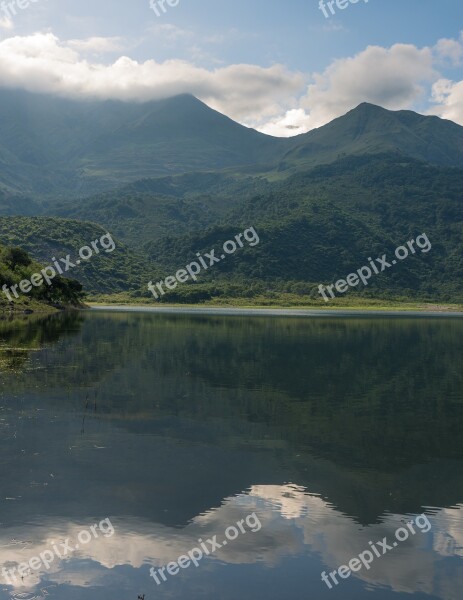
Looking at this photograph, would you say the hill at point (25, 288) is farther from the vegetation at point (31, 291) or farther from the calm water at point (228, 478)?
the calm water at point (228, 478)

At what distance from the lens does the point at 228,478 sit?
24.2m

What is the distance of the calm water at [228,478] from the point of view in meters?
16.4

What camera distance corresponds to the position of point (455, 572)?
17.1 m

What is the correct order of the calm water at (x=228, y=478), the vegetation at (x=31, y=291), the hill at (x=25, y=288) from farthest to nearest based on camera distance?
the vegetation at (x=31, y=291), the hill at (x=25, y=288), the calm water at (x=228, y=478)

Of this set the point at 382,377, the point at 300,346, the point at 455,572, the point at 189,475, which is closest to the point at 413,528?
the point at 455,572

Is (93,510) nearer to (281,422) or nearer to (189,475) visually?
(189,475)

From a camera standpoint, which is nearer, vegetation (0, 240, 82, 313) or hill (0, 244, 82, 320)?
hill (0, 244, 82, 320)

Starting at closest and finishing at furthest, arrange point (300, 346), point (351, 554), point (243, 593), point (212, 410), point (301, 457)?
point (243, 593)
point (351, 554)
point (301, 457)
point (212, 410)
point (300, 346)

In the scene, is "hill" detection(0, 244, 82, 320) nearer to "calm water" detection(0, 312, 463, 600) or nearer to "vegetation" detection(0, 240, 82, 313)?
"vegetation" detection(0, 240, 82, 313)

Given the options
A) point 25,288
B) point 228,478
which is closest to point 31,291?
point 25,288

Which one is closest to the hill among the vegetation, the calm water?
the vegetation

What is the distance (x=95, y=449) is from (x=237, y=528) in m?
10.8

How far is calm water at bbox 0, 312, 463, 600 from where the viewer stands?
16422 millimetres

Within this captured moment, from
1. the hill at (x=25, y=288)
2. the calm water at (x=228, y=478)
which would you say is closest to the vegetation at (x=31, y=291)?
the hill at (x=25, y=288)
